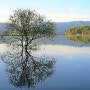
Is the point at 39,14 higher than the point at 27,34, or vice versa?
the point at 39,14

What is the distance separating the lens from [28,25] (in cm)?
5809

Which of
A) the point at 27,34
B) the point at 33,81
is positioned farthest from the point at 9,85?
the point at 27,34

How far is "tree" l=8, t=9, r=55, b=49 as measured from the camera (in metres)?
57.6

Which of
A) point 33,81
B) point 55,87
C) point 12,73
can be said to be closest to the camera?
point 55,87

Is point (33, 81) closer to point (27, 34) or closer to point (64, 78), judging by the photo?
point (64, 78)

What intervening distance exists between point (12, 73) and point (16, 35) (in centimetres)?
3250

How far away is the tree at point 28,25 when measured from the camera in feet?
189

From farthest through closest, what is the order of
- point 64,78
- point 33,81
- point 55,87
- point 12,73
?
point 12,73
point 64,78
point 33,81
point 55,87

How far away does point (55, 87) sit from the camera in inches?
765

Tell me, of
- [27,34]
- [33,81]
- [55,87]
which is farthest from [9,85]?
[27,34]

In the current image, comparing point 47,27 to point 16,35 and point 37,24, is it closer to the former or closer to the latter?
point 37,24

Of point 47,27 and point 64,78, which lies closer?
point 64,78

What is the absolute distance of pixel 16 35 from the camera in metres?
Result: 58.5

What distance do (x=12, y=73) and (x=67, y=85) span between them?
756 cm
